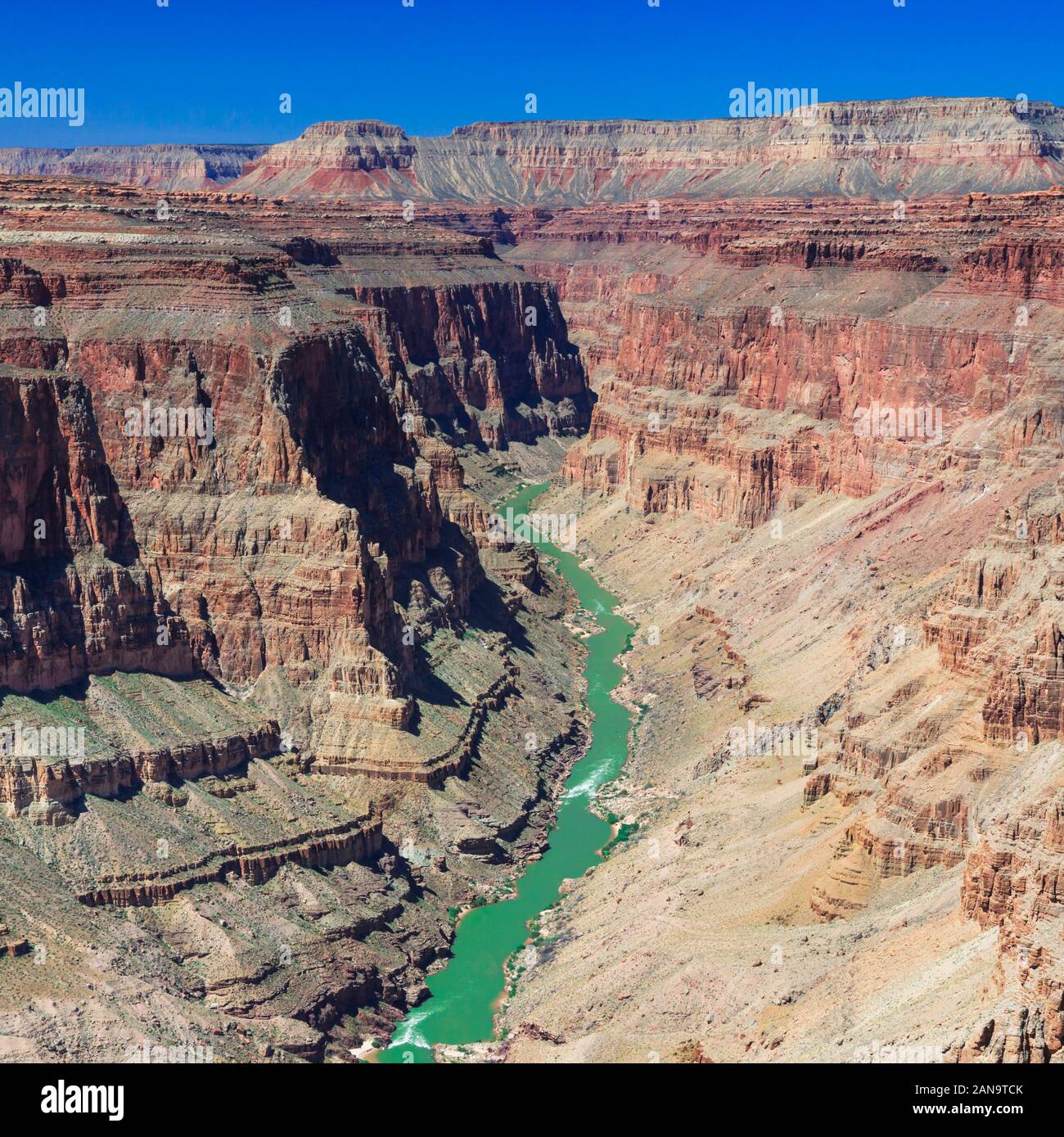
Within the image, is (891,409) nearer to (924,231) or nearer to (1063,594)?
(924,231)

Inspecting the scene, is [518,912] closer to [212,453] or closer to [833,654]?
[212,453]

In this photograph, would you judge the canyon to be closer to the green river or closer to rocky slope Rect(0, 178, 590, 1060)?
rocky slope Rect(0, 178, 590, 1060)

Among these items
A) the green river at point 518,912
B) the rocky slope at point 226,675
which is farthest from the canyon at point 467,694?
the green river at point 518,912

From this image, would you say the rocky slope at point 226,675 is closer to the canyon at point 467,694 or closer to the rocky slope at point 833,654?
the canyon at point 467,694

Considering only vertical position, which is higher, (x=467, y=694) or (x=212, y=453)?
(x=212, y=453)

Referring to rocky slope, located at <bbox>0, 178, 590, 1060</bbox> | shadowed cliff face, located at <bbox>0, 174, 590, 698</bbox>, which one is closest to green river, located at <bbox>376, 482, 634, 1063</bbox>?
rocky slope, located at <bbox>0, 178, 590, 1060</bbox>

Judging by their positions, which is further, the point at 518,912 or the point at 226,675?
the point at 226,675

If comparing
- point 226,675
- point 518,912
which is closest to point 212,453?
point 226,675
